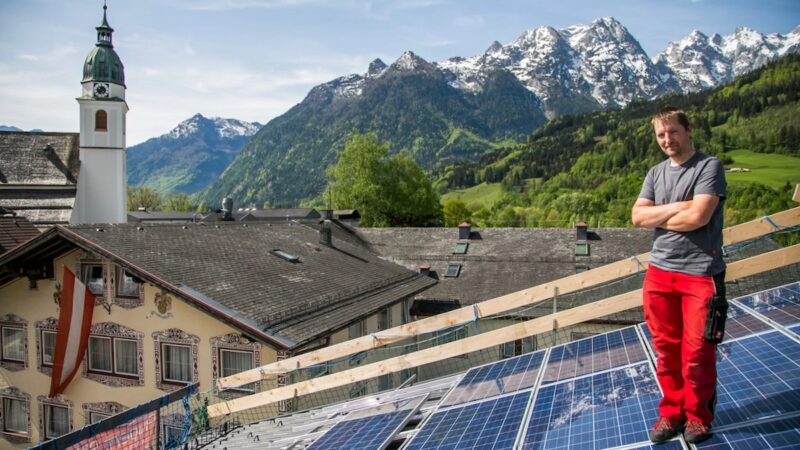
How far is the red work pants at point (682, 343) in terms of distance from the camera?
441 centimetres

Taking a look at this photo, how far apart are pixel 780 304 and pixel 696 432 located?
338 centimetres

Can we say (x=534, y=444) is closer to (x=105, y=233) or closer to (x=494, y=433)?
(x=494, y=433)

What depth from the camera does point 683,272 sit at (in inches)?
181

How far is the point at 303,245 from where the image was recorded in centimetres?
2645

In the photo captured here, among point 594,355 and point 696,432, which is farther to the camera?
point 594,355

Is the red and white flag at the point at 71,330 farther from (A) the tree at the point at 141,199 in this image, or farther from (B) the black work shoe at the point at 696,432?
(A) the tree at the point at 141,199

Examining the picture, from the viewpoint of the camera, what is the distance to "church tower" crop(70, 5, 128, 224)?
2424 inches

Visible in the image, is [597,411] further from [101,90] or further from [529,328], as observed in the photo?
[101,90]

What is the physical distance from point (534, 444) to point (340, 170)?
6861cm

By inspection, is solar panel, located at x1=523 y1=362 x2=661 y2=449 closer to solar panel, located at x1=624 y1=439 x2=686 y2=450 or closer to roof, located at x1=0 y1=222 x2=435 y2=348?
solar panel, located at x1=624 y1=439 x2=686 y2=450

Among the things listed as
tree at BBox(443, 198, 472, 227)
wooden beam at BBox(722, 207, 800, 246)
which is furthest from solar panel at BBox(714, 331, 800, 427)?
tree at BBox(443, 198, 472, 227)

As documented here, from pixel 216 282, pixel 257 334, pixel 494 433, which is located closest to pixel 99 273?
pixel 216 282

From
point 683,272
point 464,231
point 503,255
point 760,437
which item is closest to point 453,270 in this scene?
point 503,255

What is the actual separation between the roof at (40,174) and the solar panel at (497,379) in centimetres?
5452
